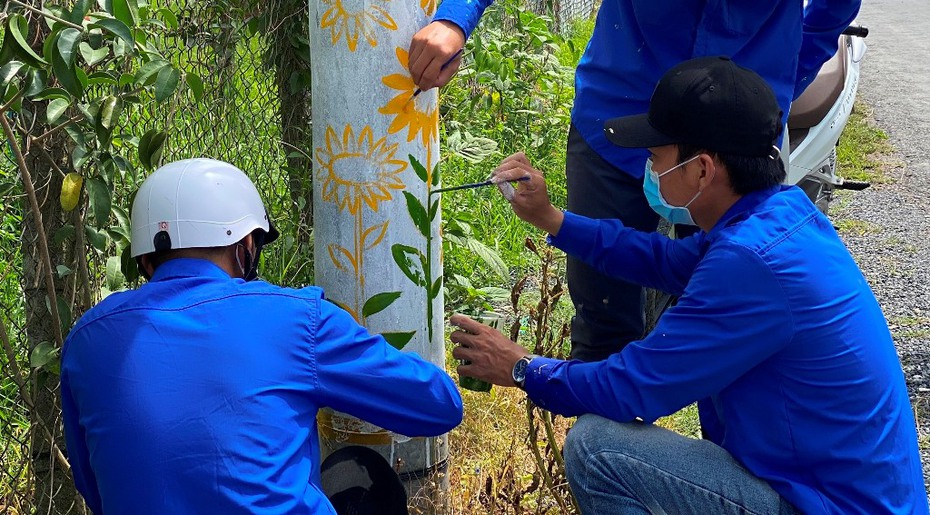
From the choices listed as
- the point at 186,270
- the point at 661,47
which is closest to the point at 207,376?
the point at 186,270

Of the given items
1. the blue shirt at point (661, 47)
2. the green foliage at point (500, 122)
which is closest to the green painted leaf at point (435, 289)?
the blue shirt at point (661, 47)

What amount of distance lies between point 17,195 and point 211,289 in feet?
2.68

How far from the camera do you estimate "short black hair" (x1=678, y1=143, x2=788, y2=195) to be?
2.39 meters

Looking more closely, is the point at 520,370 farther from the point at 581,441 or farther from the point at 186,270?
the point at 186,270

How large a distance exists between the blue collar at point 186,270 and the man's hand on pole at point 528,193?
0.90 m

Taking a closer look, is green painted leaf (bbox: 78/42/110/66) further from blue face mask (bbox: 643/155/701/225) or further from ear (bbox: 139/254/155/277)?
blue face mask (bbox: 643/155/701/225)

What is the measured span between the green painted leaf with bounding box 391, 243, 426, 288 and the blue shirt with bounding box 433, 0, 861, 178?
2.25 ft

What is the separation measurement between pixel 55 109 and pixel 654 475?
59.4 inches

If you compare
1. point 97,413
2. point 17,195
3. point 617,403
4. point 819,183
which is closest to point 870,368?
point 617,403

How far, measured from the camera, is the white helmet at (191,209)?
85.7 inches

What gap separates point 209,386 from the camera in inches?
79.4

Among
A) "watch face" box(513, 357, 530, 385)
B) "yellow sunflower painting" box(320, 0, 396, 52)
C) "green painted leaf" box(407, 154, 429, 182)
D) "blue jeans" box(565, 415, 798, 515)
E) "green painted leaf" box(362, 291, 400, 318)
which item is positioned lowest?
"blue jeans" box(565, 415, 798, 515)

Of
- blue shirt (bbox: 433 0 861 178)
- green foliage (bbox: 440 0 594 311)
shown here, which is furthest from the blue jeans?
green foliage (bbox: 440 0 594 311)

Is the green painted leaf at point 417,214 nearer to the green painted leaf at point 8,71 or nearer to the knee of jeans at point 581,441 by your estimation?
the knee of jeans at point 581,441
